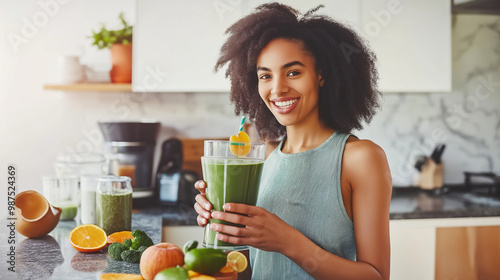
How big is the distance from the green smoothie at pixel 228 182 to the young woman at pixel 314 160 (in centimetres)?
3

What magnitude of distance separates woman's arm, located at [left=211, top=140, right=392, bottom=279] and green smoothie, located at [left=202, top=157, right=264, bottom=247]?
0.09m

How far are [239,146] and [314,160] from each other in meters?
0.24

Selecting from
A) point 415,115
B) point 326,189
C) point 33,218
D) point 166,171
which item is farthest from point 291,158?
point 415,115

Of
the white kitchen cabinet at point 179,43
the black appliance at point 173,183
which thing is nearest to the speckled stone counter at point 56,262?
the black appliance at point 173,183

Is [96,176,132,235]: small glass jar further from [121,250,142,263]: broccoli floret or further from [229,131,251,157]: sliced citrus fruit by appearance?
[229,131,251,157]: sliced citrus fruit

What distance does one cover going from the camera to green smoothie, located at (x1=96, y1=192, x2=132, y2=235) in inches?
69.3

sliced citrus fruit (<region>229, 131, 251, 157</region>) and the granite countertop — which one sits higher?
sliced citrus fruit (<region>229, 131, 251, 157</region>)

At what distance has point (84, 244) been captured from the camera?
1553 mm

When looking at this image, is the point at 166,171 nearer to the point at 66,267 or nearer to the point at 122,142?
the point at 122,142

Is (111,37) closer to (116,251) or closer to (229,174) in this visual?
(116,251)

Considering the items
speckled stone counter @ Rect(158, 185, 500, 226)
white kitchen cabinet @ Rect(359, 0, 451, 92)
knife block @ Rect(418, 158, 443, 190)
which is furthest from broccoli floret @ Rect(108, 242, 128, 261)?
knife block @ Rect(418, 158, 443, 190)

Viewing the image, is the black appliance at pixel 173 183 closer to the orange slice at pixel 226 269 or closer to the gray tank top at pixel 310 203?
the gray tank top at pixel 310 203

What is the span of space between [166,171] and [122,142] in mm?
276

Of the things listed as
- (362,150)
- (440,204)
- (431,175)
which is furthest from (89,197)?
(431,175)
